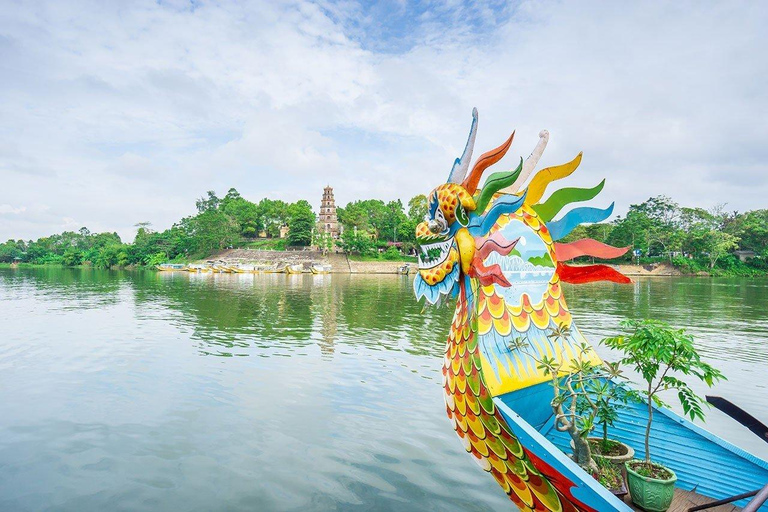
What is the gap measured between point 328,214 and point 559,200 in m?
62.3

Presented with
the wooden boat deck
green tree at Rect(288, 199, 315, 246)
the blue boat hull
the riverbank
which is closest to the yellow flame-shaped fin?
the blue boat hull

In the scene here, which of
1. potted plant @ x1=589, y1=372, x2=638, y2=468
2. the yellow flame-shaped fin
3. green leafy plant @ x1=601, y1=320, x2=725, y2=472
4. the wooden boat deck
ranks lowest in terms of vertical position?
the wooden boat deck

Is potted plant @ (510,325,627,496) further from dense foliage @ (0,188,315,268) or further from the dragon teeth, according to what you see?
dense foliage @ (0,188,315,268)

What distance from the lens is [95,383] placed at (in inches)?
297

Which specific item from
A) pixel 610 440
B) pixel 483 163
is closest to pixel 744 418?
pixel 610 440

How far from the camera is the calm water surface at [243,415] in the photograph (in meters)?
4.31

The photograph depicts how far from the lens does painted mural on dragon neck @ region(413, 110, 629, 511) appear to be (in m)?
2.97

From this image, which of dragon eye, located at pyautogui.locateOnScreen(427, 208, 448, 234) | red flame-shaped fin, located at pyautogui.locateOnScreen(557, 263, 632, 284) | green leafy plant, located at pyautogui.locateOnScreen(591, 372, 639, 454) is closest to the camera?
→ green leafy plant, located at pyautogui.locateOnScreen(591, 372, 639, 454)

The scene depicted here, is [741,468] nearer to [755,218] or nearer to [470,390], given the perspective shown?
[470,390]

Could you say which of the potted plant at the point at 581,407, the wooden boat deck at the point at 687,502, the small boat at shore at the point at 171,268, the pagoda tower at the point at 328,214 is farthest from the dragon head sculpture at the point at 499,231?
the pagoda tower at the point at 328,214

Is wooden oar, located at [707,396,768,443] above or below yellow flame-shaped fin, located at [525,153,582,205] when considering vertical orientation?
below

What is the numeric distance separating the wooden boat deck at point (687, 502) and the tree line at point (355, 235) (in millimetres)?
44216

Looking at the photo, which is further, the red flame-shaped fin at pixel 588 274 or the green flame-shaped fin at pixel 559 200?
the green flame-shaped fin at pixel 559 200

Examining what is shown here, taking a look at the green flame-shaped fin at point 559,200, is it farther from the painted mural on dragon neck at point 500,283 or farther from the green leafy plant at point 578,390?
the green leafy plant at point 578,390
